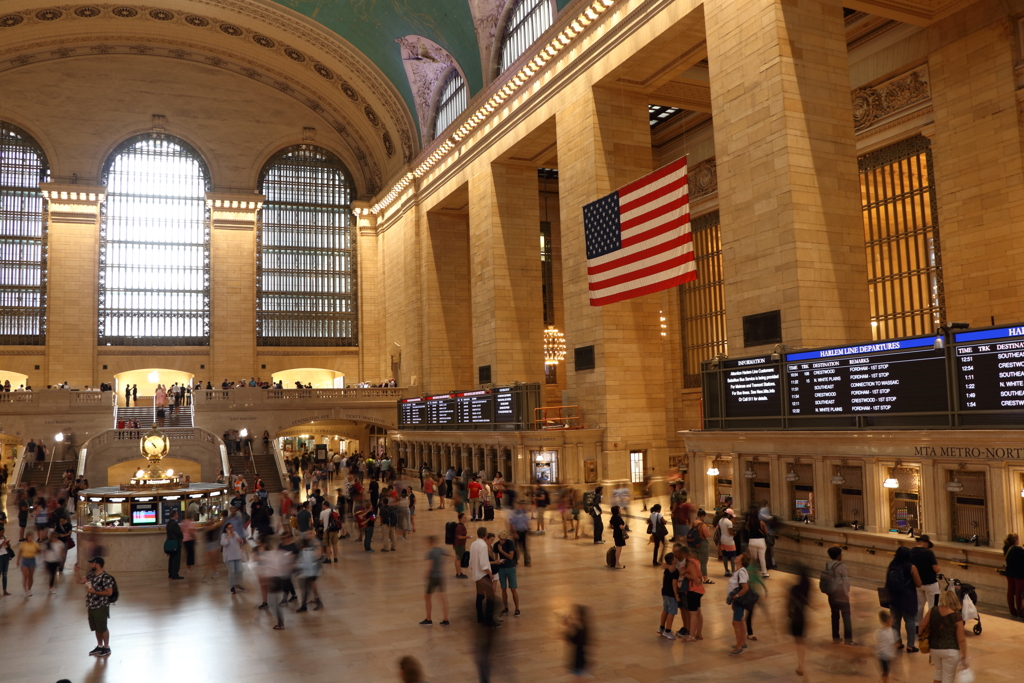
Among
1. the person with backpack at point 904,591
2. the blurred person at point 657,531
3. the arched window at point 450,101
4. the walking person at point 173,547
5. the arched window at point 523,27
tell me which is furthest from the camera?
the arched window at point 450,101

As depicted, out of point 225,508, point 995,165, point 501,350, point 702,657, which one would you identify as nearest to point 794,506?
point 702,657

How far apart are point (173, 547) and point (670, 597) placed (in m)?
8.46

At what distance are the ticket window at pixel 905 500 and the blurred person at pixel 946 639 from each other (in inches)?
197

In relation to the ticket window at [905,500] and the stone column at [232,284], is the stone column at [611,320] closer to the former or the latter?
the ticket window at [905,500]

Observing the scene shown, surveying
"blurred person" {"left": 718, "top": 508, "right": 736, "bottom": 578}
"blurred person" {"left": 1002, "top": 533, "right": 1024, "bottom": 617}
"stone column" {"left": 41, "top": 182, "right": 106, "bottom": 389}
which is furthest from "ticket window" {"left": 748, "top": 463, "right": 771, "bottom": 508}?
"stone column" {"left": 41, "top": 182, "right": 106, "bottom": 389}

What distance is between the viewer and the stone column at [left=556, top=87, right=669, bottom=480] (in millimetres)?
20875

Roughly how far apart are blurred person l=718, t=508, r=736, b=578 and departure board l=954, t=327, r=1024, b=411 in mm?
3677

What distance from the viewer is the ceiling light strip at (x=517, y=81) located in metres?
21.1

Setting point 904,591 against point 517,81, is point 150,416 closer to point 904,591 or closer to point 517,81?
point 517,81

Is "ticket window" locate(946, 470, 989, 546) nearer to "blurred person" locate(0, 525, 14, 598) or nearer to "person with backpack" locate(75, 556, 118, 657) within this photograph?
"person with backpack" locate(75, 556, 118, 657)

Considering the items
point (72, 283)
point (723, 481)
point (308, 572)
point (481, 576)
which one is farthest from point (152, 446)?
point (72, 283)

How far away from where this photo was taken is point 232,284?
3984 centimetres

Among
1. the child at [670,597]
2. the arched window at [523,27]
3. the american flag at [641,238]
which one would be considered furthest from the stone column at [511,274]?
the child at [670,597]

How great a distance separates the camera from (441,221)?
111 feet
